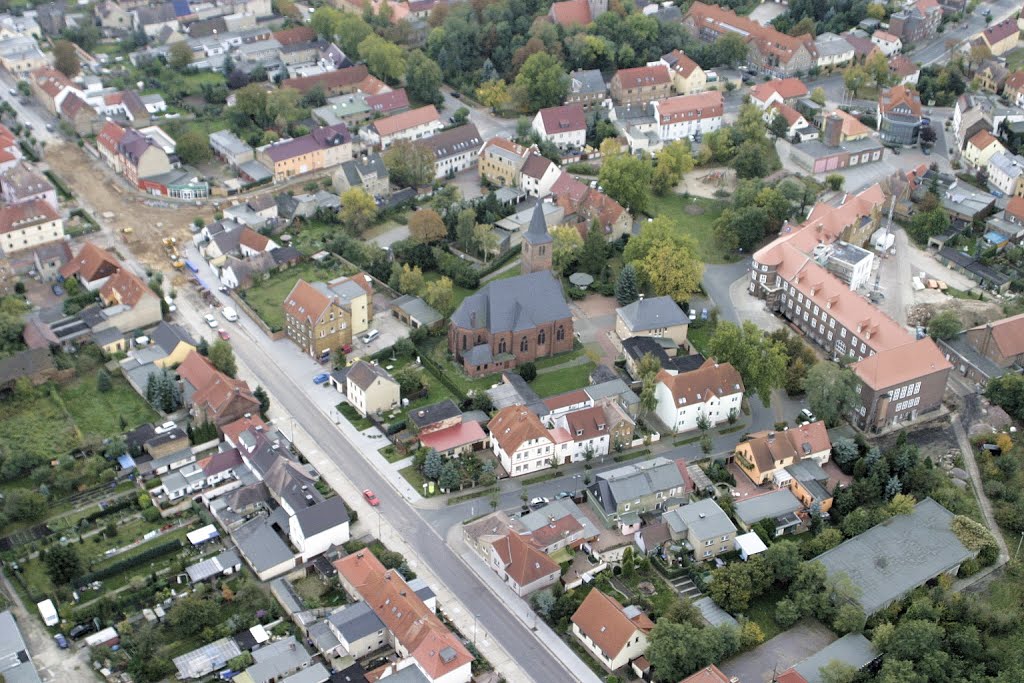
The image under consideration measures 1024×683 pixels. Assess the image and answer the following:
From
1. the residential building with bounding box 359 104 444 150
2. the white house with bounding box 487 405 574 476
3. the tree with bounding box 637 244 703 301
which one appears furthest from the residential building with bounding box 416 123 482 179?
the white house with bounding box 487 405 574 476

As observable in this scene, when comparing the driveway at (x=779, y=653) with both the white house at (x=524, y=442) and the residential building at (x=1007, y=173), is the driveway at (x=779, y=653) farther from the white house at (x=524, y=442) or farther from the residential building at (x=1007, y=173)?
the residential building at (x=1007, y=173)

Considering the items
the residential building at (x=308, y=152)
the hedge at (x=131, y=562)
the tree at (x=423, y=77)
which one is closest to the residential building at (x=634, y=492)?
the hedge at (x=131, y=562)

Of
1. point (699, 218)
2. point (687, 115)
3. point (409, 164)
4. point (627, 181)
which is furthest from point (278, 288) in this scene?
point (687, 115)

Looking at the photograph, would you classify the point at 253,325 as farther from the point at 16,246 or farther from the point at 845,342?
the point at 845,342

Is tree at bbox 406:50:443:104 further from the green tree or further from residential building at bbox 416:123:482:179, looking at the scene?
the green tree

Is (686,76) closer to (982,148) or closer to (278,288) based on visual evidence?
(982,148)

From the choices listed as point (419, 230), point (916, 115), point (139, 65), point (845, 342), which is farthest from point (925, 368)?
point (139, 65)
